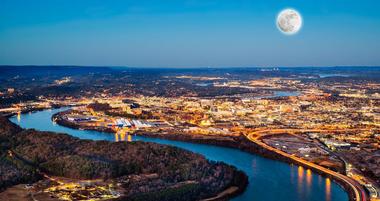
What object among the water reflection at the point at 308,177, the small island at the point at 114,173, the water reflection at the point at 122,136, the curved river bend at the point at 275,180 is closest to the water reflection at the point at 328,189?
the curved river bend at the point at 275,180

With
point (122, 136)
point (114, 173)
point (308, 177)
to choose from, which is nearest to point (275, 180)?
point (308, 177)

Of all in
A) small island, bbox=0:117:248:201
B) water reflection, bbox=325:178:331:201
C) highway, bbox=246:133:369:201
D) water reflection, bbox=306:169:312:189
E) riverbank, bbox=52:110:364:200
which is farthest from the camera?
riverbank, bbox=52:110:364:200

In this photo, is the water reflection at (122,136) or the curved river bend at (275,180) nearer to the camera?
the curved river bend at (275,180)

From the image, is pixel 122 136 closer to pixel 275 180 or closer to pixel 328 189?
pixel 275 180

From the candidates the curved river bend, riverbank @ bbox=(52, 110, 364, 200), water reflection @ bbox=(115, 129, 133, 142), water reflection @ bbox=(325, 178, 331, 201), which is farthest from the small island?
water reflection @ bbox=(115, 129, 133, 142)

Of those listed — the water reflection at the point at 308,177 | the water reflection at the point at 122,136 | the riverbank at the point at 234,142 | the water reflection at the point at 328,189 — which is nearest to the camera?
the water reflection at the point at 328,189

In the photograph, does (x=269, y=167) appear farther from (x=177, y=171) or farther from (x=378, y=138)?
(x=378, y=138)

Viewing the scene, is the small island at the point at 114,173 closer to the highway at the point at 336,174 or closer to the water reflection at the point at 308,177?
the water reflection at the point at 308,177

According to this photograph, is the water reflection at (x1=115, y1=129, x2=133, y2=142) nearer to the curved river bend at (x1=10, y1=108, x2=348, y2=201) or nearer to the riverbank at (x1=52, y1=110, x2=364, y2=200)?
the riverbank at (x1=52, y1=110, x2=364, y2=200)

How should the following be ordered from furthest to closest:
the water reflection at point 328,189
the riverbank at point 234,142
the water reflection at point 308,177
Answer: the riverbank at point 234,142, the water reflection at point 308,177, the water reflection at point 328,189
